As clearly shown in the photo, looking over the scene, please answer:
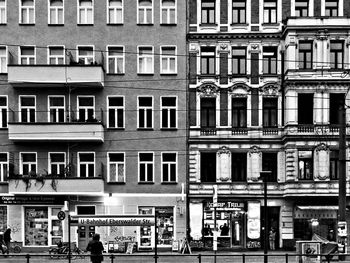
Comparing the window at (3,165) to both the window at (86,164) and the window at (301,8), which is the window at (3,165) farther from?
the window at (301,8)

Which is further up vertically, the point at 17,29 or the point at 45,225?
→ the point at 17,29

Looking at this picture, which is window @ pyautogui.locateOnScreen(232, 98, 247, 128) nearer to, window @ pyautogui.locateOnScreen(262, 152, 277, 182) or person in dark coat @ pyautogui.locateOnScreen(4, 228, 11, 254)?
window @ pyautogui.locateOnScreen(262, 152, 277, 182)

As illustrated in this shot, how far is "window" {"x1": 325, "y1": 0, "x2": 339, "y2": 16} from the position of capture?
4200cm

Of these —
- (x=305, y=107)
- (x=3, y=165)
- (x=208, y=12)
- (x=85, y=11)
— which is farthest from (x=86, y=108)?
(x=305, y=107)

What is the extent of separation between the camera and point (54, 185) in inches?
1604

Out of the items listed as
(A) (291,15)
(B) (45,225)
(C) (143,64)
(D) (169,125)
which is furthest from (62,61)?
(A) (291,15)

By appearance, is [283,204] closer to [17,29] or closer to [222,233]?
[222,233]

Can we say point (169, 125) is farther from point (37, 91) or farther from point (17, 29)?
point (17, 29)

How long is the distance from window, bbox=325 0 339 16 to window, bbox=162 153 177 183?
14503 millimetres

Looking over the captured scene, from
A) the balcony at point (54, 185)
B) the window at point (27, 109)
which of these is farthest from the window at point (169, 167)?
the window at point (27, 109)

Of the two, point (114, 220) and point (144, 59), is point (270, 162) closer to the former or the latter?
point (144, 59)

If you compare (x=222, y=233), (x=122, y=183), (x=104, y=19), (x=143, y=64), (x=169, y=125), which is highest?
(x=104, y=19)

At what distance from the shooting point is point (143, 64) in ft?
141

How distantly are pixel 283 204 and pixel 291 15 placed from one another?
13002 mm
